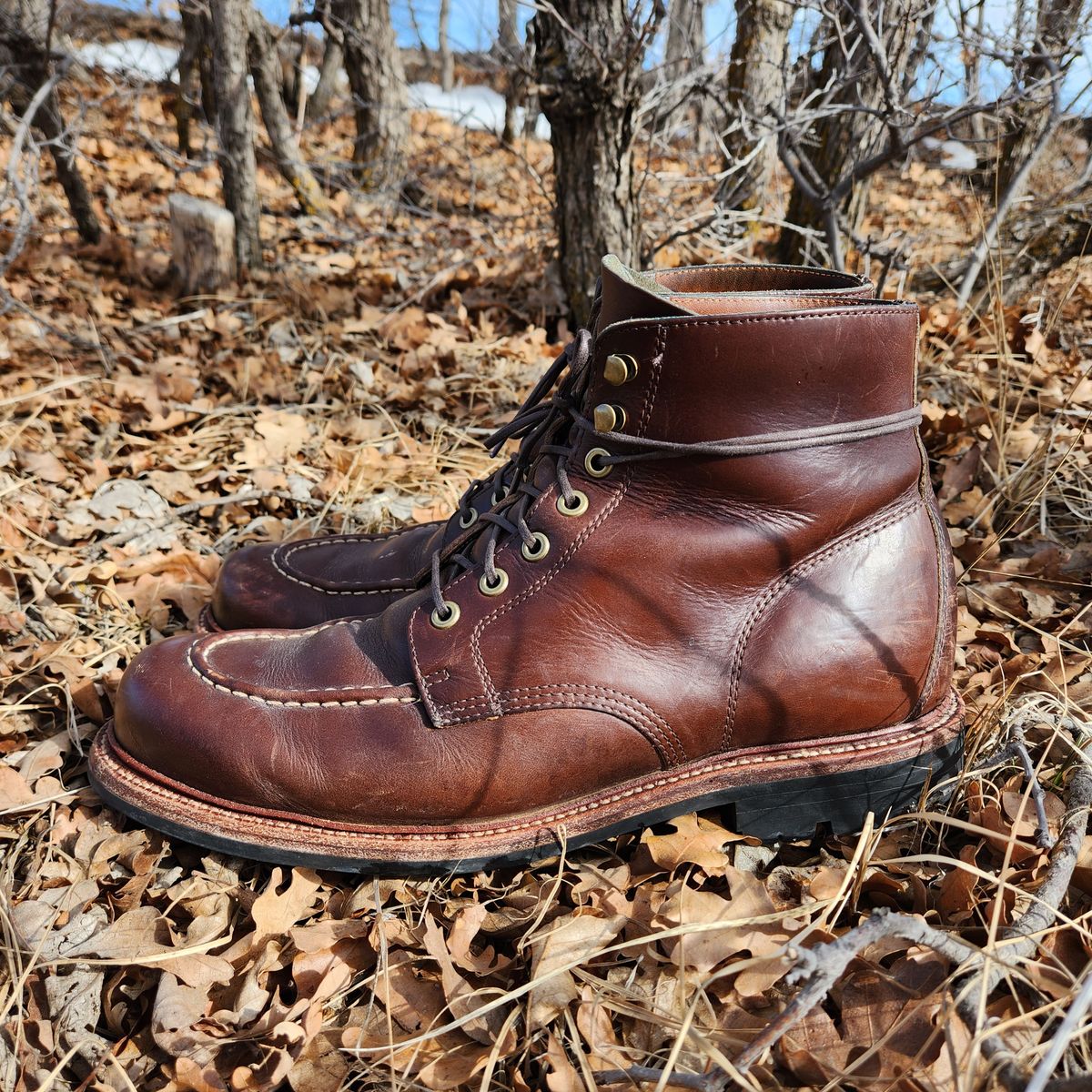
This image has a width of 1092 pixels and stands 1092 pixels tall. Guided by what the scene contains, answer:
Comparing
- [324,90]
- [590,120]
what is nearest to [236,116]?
[590,120]

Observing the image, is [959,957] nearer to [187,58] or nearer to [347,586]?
[347,586]

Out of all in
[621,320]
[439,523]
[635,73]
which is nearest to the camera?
[621,320]

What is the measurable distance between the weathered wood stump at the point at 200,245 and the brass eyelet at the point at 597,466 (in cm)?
383

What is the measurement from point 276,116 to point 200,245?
1.86 meters

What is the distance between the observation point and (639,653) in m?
1.51

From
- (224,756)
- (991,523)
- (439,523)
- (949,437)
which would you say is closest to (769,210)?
(949,437)

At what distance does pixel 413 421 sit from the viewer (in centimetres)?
345

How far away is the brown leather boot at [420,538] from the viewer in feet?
5.08

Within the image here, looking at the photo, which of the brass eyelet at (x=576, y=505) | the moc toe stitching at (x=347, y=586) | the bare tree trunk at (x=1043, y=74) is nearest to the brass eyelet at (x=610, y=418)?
the brass eyelet at (x=576, y=505)

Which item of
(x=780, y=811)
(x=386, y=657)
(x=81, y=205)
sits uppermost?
(x=81, y=205)

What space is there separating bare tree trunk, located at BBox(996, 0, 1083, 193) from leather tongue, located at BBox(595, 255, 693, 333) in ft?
7.31

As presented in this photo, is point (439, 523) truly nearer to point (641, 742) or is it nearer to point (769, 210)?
point (641, 742)

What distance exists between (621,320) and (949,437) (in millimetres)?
1867

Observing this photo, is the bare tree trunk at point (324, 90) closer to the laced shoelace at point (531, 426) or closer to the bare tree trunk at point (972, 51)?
the bare tree trunk at point (972, 51)
